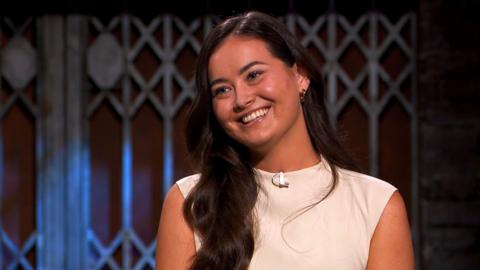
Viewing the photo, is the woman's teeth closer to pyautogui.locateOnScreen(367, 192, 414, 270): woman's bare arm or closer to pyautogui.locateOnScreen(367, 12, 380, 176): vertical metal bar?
pyautogui.locateOnScreen(367, 192, 414, 270): woman's bare arm

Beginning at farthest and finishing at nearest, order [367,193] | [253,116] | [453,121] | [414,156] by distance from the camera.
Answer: [414,156] < [453,121] < [367,193] < [253,116]

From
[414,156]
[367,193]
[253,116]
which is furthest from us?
[414,156]

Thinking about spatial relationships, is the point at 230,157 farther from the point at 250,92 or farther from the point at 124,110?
the point at 124,110

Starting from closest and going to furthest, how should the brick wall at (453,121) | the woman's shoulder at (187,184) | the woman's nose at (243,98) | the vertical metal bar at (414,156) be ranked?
1. the woman's nose at (243,98)
2. the woman's shoulder at (187,184)
3. the brick wall at (453,121)
4. the vertical metal bar at (414,156)

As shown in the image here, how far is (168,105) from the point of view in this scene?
3012 mm

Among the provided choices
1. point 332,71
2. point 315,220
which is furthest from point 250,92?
point 332,71

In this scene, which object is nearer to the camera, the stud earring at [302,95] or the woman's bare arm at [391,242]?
the woman's bare arm at [391,242]

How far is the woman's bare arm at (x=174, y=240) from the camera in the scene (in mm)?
1551

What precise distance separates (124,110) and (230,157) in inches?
56.9

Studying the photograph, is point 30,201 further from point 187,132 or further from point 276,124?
point 276,124

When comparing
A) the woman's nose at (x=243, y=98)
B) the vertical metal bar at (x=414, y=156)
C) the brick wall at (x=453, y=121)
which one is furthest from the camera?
the vertical metal bar at (x=414, y=156)

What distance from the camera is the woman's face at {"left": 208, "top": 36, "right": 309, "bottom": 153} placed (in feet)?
5.04

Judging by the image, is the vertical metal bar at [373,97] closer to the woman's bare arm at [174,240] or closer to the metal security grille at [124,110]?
the metal security grille at [124,110]

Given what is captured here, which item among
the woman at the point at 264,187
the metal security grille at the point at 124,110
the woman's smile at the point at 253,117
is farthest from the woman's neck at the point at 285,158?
the metal security grille at the point at 124,110
